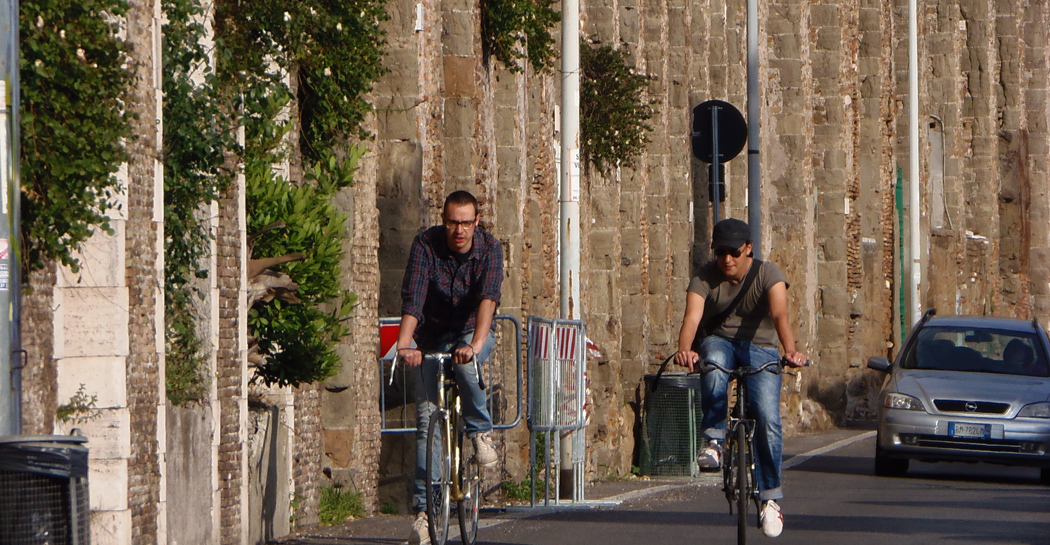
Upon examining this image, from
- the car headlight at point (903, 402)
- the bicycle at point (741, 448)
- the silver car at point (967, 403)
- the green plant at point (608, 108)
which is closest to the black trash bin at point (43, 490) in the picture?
the bicycle at point (741, 448)

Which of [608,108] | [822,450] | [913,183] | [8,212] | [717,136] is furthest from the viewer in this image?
[913,183]

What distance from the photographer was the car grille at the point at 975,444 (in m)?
17.7

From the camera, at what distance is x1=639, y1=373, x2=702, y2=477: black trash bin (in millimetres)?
21344

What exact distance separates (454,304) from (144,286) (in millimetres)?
1665

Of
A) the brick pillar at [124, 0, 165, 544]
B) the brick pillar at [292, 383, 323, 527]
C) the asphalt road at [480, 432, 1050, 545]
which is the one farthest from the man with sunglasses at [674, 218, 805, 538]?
the brick pillar at [292, 383, 323, 527]

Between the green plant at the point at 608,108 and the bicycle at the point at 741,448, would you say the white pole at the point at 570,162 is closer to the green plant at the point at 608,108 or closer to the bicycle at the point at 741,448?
the bicycle at the point at 741,448

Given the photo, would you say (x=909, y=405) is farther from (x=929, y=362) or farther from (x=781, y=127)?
(x=781, y=127)

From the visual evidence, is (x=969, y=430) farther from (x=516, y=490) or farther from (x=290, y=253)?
(x=290, y=253)

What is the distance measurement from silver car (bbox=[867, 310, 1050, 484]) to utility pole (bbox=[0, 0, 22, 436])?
38.8 feet

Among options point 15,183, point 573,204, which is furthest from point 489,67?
point 15,183

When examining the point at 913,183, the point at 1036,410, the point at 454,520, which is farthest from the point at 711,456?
the point at 913,183

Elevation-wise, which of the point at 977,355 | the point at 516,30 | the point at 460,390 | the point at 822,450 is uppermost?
the point at 516,30

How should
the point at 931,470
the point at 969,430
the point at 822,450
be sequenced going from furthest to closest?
the point at 822,450
the point at 931,470
the point at 969,430

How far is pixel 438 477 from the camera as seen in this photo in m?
9.99
